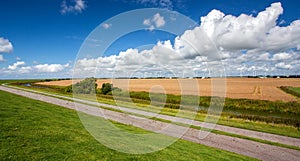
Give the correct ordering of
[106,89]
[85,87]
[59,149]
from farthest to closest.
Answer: [106,89] < [85,87] < [59,149]

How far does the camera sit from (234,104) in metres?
41.5

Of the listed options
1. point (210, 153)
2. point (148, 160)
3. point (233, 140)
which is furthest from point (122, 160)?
point (233, 140)

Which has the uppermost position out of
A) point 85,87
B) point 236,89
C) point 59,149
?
point 85,87

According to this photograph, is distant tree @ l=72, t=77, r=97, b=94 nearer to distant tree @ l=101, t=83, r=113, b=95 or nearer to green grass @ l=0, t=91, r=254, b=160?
distant tree @ l=101, t=83, r=113, b=95

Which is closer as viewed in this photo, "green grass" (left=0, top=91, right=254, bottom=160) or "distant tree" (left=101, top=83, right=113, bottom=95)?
"green grass" (left=0, top=91, right=254, bottom=160)

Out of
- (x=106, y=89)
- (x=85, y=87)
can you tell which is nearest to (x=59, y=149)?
(x=106, y=89)

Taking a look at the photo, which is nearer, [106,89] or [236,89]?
[106,89]

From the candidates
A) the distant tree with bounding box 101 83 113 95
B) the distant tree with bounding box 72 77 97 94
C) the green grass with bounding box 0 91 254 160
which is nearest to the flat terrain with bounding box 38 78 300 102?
the distant tree with bounding box 101 83 113 95

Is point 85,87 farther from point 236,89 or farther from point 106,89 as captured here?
point 236,89

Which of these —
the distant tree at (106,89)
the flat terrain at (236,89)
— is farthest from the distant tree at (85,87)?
the flat terrain at (236,89)

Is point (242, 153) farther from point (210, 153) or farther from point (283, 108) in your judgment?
point (283, 108)

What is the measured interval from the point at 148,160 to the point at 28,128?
20.4ft

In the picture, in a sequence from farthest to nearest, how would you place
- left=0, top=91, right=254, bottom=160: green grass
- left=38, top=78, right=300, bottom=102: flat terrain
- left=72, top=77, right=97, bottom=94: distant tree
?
left=72, top=77, right=97, bottom=94: distant tree → left=38, top=78, right=300, bottom=102: flat terrain → left=0, top=91, right=254, bottom=160: green grass

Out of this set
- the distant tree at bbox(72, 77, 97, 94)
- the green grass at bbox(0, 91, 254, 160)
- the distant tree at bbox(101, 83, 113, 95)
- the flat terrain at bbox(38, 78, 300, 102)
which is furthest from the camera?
the distant tree at bbox(101, 83, 113, 95)
